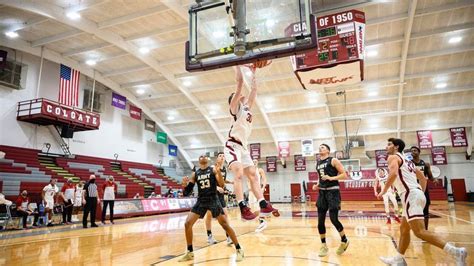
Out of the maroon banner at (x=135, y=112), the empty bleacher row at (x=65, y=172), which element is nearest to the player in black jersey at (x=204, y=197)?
the empty bleacher row at (x=65, y=172)

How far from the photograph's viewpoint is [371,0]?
12.7 meters

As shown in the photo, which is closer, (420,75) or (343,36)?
(343,36)

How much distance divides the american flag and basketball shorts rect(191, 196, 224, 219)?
15.7m

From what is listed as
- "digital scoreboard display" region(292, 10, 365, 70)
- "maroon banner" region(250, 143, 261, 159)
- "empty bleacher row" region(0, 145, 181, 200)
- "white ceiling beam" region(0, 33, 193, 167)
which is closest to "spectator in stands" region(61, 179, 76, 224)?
"empty bleacher row" region(0, 145, 181, 200)

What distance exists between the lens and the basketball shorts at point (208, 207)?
15.9 ft

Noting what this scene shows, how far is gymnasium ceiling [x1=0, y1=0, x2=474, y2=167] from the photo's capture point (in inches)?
546

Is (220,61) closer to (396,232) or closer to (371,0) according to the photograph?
(396,232)

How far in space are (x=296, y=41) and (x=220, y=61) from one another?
1.14 meters

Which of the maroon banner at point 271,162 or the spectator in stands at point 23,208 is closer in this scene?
the spectator in stands at point 23,208

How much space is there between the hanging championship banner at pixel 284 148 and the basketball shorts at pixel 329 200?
20.1 metres

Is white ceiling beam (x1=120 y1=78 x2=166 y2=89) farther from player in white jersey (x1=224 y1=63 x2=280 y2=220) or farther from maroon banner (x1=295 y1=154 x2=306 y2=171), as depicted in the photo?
player in white jersey (x1=224 y1=63 x2=280 y2=220)

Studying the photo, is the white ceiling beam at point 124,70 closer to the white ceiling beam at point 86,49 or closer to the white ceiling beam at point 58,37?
the white ceiling beam at point 86,49

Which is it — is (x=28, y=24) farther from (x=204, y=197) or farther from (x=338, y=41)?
(x=204, y=197)

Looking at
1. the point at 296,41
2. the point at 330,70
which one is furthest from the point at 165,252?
the point at 330,70
